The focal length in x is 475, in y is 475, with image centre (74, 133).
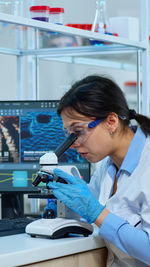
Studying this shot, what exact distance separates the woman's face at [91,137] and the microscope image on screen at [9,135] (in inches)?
18.0

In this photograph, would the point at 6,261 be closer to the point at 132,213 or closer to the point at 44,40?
the point at 132,213

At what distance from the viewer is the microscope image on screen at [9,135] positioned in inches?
76.5

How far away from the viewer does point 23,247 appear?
1.35 metres

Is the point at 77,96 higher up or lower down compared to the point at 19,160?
higher up

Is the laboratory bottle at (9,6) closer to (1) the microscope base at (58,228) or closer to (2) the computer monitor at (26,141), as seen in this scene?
(2) the computer monitor at (26,141)

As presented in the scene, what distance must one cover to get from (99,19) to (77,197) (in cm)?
114

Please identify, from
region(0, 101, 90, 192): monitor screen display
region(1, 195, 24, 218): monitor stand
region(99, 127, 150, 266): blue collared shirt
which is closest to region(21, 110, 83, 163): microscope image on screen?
region(0, 101, 90, 192): monitor screen display

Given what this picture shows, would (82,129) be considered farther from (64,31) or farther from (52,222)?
(64,31)

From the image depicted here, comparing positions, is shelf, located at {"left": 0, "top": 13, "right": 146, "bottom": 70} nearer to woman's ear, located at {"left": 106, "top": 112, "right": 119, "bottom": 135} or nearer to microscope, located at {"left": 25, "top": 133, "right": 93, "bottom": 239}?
woman's ear, located at {"left": 106, "top": 112, "right": 119, "bottom": 135}

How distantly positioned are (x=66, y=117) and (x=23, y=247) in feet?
1.45

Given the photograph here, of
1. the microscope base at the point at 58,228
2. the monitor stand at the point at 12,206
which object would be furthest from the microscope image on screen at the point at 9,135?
the microscope base at the point at 58,228

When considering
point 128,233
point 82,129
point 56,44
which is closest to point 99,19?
point 56,44

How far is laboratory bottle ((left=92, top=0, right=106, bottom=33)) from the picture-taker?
7.27 feet

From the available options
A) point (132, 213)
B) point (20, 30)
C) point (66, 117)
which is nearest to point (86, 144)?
point (66, 117)
